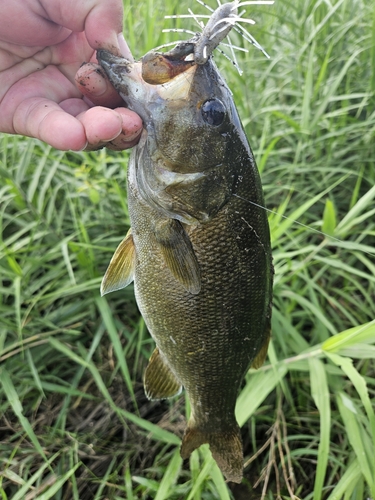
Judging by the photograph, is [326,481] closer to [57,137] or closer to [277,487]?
[277,487]

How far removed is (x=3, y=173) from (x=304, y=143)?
1788 millimetres

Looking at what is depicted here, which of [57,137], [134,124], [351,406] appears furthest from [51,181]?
[351,406]

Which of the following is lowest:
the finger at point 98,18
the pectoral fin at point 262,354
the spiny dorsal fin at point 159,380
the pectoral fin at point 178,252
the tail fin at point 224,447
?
the tail fin at point 224,447

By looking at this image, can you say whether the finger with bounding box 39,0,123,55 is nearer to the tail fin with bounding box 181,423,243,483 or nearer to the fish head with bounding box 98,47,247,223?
the fish head with bounding box 98,47,247,223

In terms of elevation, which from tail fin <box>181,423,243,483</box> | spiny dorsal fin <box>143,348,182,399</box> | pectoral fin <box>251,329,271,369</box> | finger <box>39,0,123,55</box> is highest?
finger <box>39,0,123,55</box>

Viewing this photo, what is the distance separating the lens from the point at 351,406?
183 centimetres

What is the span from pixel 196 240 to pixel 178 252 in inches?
3.0

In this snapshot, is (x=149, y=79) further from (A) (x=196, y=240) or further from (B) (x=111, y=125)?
(A) (x=196, y=240)

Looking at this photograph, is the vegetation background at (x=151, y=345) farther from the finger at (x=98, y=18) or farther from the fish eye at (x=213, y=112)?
the finger at (x=98, y=18)

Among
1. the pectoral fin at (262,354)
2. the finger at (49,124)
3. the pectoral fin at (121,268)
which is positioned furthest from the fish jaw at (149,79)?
the pectoral fin at (262,354)

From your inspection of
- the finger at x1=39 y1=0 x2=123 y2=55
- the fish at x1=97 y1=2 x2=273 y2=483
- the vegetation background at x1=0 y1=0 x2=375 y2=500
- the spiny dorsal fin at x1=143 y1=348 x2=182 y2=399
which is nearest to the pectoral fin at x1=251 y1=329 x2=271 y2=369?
the fish at x1=97 y1=2 x2=273 y2=483

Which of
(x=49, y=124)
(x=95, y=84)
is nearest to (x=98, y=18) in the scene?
(x=95, y=84)

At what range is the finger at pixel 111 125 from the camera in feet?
3.98

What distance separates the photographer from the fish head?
3.95ft
